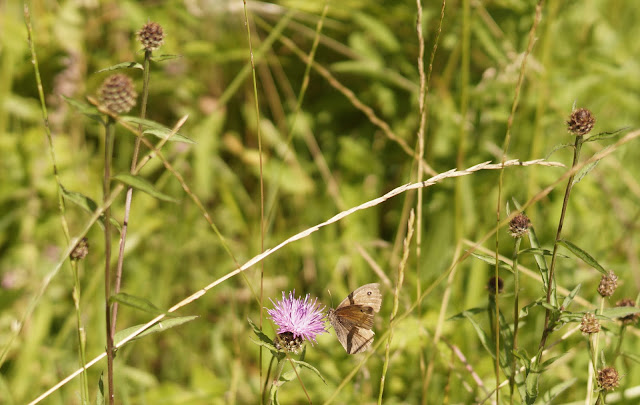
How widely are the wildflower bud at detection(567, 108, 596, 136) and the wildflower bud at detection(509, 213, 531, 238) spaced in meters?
0.18

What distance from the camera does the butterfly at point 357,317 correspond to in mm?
1105

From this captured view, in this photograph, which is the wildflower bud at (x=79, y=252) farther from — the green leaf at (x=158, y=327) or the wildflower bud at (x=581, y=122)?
the wildflower bud at (x=581, y=122)

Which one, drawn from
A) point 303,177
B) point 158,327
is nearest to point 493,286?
point 158,327

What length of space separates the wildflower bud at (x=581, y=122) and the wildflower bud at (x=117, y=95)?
29.8 inches

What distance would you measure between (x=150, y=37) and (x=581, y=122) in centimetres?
76

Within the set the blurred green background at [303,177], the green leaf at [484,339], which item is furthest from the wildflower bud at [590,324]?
the blurred green background at [303,177]

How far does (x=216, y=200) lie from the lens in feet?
8.98

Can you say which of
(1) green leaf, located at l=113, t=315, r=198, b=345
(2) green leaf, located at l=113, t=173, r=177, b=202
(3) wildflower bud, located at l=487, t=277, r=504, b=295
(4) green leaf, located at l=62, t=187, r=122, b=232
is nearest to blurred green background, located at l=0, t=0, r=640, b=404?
(3) wildflower bud, located at l=487, t=277, r=504, b=295

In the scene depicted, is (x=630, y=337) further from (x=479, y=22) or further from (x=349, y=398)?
(x=479, y=22)

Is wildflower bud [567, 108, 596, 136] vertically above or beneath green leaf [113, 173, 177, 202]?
above

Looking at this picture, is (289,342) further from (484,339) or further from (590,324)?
(590,324)

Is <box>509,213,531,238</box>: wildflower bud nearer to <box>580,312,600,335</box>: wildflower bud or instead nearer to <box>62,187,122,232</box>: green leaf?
A: <box>580,312,600,335</box>: wildflower bud

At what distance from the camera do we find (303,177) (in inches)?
101

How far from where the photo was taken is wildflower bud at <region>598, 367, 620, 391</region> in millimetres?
1064
